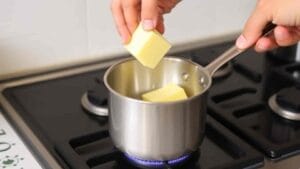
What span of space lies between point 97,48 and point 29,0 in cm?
17

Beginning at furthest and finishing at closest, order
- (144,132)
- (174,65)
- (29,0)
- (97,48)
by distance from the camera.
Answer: (97,48)
(29,0)
(174,65)
(144,132)

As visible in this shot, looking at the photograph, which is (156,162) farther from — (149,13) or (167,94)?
(149,13)

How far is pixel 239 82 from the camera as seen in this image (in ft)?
3.31

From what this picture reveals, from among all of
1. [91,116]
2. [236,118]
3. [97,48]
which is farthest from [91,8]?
[236,118]

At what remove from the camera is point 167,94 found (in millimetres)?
776

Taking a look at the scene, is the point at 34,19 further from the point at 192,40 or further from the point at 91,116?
the point at 192,40

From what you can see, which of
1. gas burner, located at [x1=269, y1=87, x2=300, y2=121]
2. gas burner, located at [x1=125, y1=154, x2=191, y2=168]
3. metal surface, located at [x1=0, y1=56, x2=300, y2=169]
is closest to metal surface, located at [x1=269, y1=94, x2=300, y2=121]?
gas burner, located at [x1=269, y1=87, x2=300, y2=121]

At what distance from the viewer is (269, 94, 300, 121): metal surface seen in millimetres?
879

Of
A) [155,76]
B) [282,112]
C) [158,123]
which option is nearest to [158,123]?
[158,123]

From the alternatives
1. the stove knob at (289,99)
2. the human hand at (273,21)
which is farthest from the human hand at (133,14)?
the stove knob at (289,99)

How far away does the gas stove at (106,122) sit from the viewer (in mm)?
771

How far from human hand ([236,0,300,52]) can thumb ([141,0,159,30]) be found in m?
0.12

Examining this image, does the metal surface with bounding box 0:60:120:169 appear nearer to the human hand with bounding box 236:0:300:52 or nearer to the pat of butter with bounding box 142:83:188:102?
the pat of butter with bounding box 142:83:188:102

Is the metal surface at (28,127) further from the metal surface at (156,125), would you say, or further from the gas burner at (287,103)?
the gas burner at (287,103)
